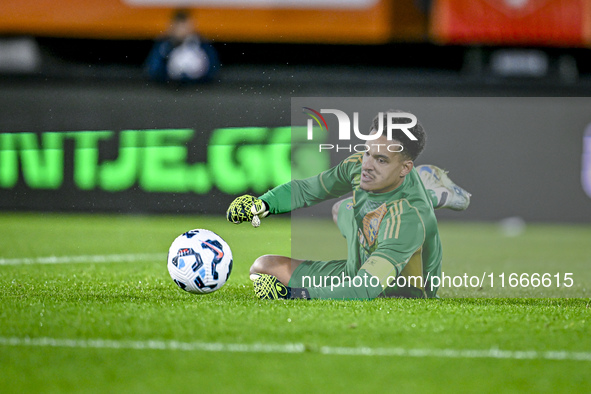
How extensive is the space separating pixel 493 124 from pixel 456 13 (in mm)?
1841

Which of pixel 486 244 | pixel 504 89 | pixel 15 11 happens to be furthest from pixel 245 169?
pixel 15 11

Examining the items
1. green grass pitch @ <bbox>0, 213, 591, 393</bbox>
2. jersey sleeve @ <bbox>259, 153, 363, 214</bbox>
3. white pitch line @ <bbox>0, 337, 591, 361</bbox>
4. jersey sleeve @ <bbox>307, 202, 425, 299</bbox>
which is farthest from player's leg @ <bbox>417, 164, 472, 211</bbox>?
white pitch line @ <bbox>0, 337, 591, 361</bbox>

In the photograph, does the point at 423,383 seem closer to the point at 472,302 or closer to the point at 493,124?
the point at 472,302

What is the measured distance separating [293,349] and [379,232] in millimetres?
1477

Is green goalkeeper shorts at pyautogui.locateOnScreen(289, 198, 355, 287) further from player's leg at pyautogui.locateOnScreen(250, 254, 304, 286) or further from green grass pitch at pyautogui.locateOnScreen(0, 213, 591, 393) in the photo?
green grass pitch at pyautogui.locateOnScreen(0, 213, 591, 393)

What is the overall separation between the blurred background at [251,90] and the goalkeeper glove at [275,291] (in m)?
5.27

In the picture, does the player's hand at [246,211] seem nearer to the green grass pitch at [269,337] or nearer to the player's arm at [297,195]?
the player's arm at [297,195]

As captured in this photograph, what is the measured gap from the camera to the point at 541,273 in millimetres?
6750

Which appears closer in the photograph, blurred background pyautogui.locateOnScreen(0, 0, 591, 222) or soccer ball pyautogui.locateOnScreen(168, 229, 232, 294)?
soccer ball pyautogui.locateOnScreen(168, 229, 232, 294)

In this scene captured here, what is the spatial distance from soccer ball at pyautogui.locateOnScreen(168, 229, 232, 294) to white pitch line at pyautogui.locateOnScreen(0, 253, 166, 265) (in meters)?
2.17

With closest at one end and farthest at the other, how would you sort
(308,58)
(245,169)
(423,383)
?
(423,383), (245,169), (308,58)

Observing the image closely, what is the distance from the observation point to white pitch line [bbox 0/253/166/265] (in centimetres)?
665

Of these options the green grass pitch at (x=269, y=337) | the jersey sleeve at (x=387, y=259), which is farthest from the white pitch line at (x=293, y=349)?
the jersey sleeve at (x=387, y=259)

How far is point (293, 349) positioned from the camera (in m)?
3.47
